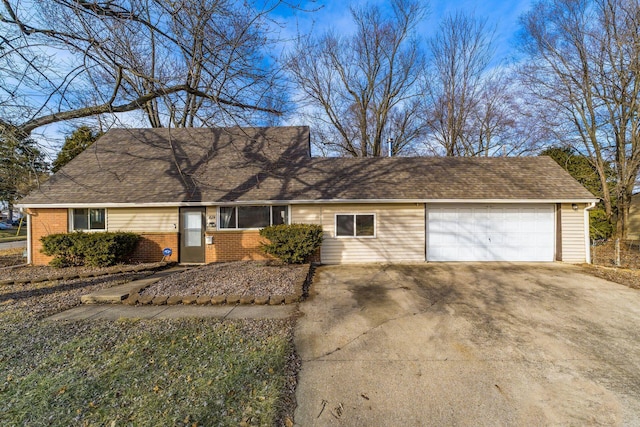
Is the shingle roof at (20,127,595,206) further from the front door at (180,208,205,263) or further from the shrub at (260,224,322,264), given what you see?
the shrub at (260,224,322,264)

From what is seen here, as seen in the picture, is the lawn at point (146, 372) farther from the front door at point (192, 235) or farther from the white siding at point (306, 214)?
the white siding at point (306, 214)

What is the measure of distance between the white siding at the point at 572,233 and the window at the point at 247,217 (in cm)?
972

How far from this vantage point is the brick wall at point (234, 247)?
405 inches

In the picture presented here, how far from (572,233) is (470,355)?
937 cm

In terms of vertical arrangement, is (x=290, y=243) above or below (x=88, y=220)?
below

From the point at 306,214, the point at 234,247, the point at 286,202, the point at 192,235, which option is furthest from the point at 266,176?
the point at 192,235

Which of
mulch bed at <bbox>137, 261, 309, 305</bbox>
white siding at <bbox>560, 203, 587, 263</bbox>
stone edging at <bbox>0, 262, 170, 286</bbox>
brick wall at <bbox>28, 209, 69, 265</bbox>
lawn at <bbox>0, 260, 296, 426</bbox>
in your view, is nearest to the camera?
lawn at <bbox>0, 260, 296, 426</bbox>

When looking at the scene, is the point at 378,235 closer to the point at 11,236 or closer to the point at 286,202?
the point at 286,202

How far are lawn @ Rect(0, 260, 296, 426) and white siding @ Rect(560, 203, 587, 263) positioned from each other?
34.5 feet

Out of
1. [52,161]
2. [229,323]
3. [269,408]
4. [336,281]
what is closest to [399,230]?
[336,281]

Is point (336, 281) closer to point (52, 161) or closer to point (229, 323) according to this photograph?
point (229, 323)

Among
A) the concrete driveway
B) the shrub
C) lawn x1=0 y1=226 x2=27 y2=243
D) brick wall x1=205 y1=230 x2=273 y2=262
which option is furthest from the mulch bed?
lawn x1=0 y1=226 x2=27 y2=243

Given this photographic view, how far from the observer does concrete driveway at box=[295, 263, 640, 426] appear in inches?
110

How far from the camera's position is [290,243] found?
357 inches
